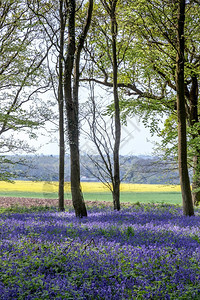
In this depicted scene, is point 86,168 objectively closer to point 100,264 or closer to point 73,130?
point 73,130

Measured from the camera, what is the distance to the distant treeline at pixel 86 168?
14.6 metres

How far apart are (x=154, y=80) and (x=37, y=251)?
63.9 ft

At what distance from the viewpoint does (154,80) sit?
23797 millimetres

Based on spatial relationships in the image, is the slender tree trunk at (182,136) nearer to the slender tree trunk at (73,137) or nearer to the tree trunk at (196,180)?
the slender tree trunk at (73,137)

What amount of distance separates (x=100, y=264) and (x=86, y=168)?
7.96m

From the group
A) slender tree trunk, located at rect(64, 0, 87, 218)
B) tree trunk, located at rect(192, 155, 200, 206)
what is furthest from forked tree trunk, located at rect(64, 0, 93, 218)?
tree trunk, located at rect(192, 155, 200, 206)

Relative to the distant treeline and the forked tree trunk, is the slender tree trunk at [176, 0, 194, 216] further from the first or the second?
the forked tree trunk

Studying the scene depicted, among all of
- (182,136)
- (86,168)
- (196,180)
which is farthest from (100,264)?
(196,180)

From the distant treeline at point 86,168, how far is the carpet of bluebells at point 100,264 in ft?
18.6

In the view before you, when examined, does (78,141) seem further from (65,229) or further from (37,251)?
(37,251)

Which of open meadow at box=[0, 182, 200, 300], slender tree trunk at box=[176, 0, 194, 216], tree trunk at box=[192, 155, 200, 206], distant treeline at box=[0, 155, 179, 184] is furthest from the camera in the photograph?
tree trunk at box=[192, 155, 200, 206]

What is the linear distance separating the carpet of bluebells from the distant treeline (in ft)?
18.6

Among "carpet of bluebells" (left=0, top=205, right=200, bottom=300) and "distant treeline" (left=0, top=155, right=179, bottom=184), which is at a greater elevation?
"distant treeline" (left=0, top=155, right=179, bottom=184)

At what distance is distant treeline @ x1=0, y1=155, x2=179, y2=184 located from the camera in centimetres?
1458
